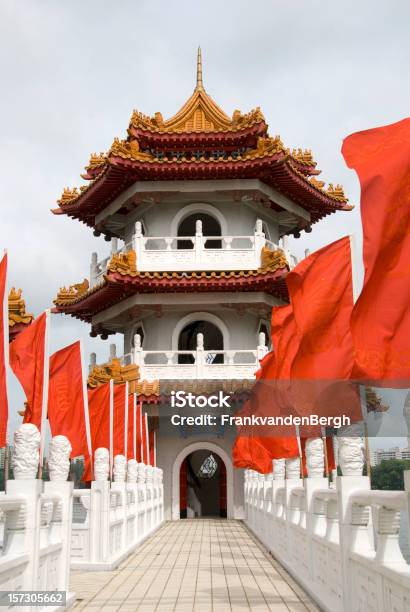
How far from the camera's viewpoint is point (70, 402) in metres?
11.5

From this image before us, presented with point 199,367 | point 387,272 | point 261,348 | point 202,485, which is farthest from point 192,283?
point 387,272

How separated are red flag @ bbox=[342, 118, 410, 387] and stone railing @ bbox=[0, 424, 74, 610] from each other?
3537 mm

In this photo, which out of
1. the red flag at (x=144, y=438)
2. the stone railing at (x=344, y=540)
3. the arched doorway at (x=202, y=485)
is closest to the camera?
the stone railing at (x=344, y=540)

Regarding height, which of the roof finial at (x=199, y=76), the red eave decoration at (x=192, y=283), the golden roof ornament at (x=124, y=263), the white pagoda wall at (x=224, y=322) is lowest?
the white pagoda wall at (x=224, y=322)

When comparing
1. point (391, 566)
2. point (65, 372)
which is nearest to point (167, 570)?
point (65, 372)

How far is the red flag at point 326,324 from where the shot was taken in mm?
8844

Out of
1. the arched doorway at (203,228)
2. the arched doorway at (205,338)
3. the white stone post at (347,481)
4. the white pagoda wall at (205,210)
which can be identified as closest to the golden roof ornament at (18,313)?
the white stone post at (347,481)

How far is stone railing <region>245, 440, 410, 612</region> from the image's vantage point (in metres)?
5.56

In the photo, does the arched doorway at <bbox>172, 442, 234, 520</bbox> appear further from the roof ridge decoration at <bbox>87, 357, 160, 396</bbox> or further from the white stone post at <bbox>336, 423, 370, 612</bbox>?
the white stone post at <bbox>336, 423, 370, 612</bbox>

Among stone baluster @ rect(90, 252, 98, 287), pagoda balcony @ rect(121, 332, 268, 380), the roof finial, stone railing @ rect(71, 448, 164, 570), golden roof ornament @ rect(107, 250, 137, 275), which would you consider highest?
the roof finial

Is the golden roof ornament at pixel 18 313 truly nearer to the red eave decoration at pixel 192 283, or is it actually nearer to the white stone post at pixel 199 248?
the red eave decoration at pixel 192 283

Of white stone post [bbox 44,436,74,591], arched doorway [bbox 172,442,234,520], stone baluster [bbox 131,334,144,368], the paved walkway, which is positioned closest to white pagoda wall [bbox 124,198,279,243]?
stone baluster [bbox 131,334,144,368]

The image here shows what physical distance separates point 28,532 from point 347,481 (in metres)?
3.31

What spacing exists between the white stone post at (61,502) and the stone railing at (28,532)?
0.08 ft
